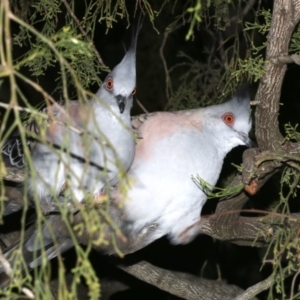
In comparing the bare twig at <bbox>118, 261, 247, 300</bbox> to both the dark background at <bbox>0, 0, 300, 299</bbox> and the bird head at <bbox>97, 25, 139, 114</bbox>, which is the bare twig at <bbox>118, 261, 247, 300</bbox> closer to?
the dark background at <bbox>0, 0, 300, 299</bbox>

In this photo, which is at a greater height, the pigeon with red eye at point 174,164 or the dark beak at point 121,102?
the dark beak at point 121,102

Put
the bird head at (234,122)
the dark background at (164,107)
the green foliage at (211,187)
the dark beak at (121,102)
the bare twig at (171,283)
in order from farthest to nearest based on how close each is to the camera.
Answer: the dark background at (164,107), the bare twig at (171,283), the bird head at (234,122), the dark beak at (121,102), the green foliage at (211,187)

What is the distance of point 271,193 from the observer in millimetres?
3375

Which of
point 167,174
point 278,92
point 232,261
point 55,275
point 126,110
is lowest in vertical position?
point 232,261

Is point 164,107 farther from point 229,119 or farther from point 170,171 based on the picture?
point 170,171

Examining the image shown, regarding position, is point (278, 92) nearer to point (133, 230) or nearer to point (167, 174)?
point (167, 174)

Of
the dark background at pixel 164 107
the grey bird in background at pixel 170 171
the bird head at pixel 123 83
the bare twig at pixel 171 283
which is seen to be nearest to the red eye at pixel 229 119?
the grey bird in background at pixel 170 171

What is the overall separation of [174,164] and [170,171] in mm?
30

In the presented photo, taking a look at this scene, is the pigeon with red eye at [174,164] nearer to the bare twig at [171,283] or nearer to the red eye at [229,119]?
the red eye at [229,119]

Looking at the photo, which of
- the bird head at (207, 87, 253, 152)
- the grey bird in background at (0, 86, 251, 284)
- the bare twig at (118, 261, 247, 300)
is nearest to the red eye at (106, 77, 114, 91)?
the grey bird in background at (0, 86, 251, 284)

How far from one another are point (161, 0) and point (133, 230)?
5.82ft

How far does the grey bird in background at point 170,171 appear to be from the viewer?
2514 mm

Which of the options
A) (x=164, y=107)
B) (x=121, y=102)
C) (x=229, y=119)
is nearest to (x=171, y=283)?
(x=229, y=119)

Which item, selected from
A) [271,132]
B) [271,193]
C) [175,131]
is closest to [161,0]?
[271,193]
